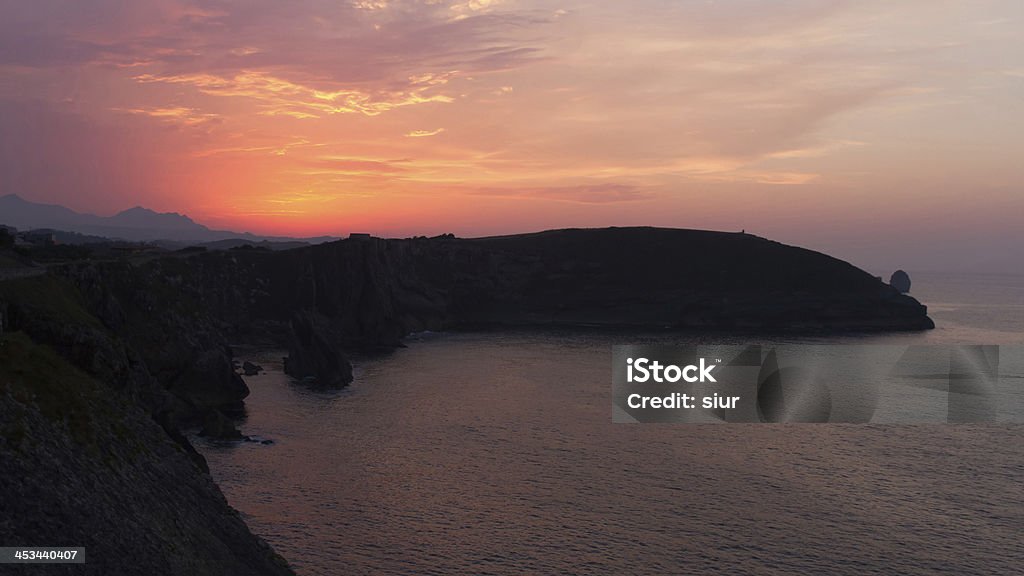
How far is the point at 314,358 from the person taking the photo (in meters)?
130

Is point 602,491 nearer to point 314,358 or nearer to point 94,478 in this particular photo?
point 94,478

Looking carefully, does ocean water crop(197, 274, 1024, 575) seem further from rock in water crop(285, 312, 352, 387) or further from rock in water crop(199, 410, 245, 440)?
rock in water crop(285, 312, 352, 387)

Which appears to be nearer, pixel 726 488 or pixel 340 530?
pixel 340 530

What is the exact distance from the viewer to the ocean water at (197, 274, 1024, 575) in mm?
57625

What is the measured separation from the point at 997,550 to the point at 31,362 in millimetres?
67509

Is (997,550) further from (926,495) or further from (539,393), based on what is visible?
(539,393)

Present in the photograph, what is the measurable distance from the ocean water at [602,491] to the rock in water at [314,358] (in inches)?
506

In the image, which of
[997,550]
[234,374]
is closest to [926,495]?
[997,550]

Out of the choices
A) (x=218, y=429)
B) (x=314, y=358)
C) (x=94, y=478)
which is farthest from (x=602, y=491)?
(x=314, y=358)

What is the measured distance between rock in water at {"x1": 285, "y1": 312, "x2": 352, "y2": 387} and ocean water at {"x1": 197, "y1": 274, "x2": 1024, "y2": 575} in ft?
42.2

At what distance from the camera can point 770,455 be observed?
8525 centimetres

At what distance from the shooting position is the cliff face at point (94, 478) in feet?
113

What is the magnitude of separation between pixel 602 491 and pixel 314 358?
72.2 m

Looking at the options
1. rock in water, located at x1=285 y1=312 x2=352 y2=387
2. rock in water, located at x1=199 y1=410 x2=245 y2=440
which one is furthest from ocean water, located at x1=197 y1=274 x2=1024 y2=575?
rock in water, located at x1=285 y1=312 x2=352 y2=387
